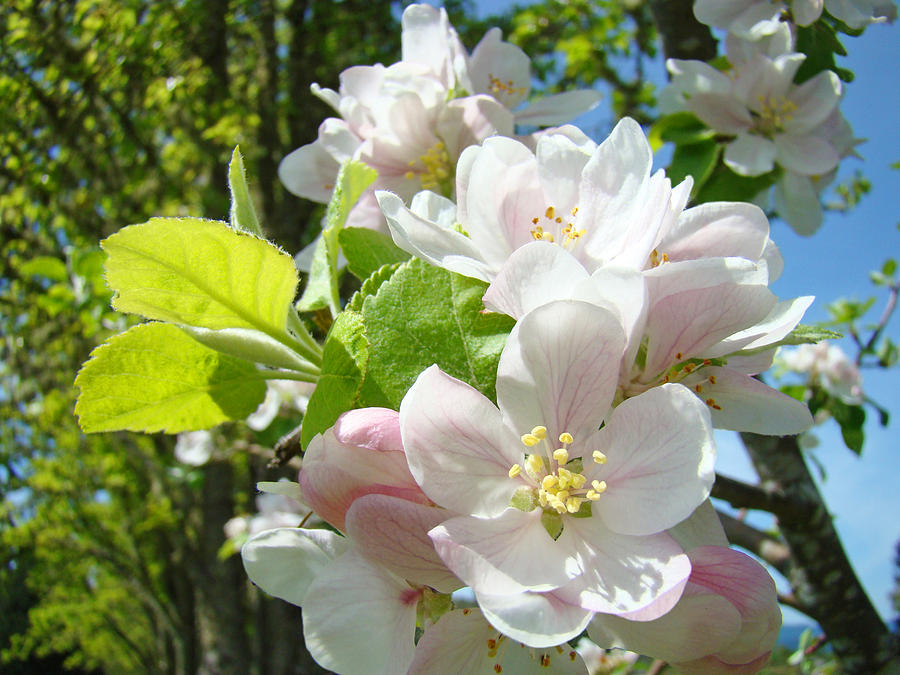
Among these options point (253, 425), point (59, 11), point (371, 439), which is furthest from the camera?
point (59, 11)

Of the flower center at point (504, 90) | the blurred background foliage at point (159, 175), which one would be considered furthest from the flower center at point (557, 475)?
the blurred background foliage at point (159, 175)

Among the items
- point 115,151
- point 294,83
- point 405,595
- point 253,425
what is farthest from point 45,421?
point 405,595

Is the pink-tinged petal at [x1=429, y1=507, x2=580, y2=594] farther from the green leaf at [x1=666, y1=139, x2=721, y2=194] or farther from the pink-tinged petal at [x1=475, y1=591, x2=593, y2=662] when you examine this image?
the green leaf at [x1=666, y1=139, x2=721, y2=194]

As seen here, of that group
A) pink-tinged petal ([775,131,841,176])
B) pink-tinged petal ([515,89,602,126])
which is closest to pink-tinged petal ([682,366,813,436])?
pink-tinged petal ([515,89,602,126])

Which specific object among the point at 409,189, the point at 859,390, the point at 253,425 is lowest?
the point at 859,390

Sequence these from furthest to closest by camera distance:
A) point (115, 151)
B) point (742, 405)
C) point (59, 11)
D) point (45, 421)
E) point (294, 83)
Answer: point (45, 421)
point (294, 83)
point (115, 151)
point (59, 11)
point (742, 405)

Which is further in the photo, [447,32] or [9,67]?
[9,67]

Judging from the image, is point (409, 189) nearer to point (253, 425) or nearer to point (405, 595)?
point (405, 595)

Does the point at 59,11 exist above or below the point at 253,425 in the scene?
above
